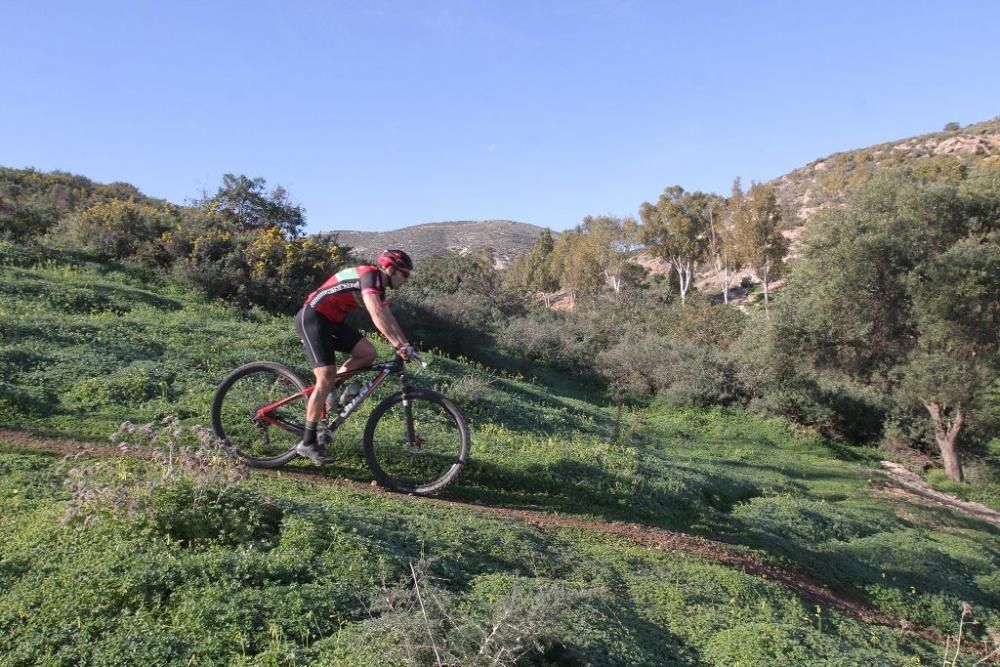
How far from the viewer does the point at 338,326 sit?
688cm

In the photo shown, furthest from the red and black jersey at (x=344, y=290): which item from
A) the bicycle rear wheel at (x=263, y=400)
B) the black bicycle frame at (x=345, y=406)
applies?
the bicycle rear wheel at (x=263, y=400)

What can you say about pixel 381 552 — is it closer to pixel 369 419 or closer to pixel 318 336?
pixel 369 419

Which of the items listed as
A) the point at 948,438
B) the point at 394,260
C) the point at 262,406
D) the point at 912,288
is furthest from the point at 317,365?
the point at 948,438

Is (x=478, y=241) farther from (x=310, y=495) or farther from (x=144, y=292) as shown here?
(x=310, y=495)

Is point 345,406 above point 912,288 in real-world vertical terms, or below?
below

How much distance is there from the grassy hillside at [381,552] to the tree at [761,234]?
40.2 meters

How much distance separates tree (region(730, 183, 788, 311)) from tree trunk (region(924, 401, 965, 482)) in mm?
31489

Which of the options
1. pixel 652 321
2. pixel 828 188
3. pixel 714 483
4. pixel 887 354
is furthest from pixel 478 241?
pixel 714 483

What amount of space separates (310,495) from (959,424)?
1933 centimetres

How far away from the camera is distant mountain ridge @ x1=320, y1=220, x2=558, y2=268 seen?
85.1 meters

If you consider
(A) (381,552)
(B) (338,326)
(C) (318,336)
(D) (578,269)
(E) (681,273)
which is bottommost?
(A) (381,552)

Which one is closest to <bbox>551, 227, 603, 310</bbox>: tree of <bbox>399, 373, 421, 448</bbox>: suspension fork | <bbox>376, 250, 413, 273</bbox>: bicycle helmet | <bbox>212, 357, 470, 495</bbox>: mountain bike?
<bbox>212, 357, 470, 495</bbox>: mountain bike

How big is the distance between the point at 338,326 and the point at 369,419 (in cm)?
105

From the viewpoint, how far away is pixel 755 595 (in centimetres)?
623
